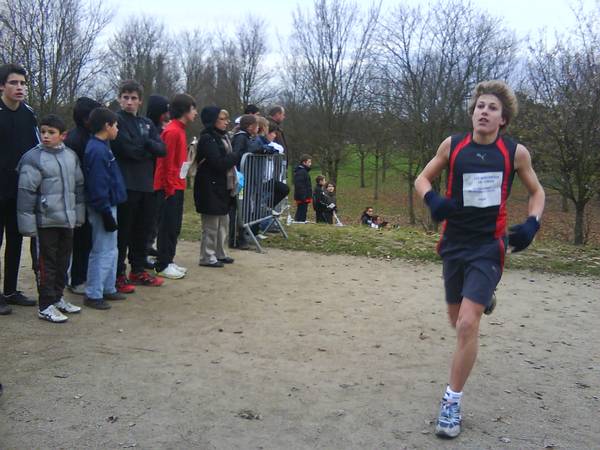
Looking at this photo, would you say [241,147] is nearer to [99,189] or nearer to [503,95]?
[99,189]

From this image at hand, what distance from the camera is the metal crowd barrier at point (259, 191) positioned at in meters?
9.22

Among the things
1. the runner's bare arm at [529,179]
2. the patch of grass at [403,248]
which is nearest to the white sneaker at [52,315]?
the runner's bare arm at [529,179]

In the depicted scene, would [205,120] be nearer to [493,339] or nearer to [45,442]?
[493,339]

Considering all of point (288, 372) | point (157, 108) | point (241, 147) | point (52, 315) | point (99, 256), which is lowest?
point (288, 372)

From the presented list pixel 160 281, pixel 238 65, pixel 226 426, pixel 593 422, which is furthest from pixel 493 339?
pixel 238 65

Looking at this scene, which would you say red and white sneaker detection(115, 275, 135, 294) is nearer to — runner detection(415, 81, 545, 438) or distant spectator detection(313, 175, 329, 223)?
runner detection(415, 81, 545, 438)

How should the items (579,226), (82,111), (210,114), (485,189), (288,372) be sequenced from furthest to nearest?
1. (579,226)
2. (210,114)
3. (82,111)
4. (288,372)
5. (485,189)

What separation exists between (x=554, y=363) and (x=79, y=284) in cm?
465

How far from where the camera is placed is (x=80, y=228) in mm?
6113

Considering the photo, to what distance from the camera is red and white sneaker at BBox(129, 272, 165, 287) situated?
6.80 meters

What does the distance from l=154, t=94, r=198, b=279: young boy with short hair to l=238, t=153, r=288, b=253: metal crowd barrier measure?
189 cm

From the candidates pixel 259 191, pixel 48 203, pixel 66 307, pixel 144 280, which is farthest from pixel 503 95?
pixel 259 191

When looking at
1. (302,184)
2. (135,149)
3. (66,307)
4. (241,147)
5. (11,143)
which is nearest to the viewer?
(11,143)

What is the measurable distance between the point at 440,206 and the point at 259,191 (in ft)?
20.6
